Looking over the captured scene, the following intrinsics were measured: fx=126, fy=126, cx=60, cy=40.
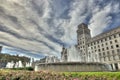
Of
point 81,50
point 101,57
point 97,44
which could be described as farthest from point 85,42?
point 101,57

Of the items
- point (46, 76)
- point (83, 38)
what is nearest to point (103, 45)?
point (83, 38)

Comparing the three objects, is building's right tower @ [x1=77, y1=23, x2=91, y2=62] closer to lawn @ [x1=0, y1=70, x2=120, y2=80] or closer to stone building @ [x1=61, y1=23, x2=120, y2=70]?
stone building @ [x1=61, y1=23, x2=120, y2=70]

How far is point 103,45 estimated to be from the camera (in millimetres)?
59656

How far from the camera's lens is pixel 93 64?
16734 mm

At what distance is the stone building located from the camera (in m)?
52.9

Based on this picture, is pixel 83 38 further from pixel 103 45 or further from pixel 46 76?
pixel 46 76

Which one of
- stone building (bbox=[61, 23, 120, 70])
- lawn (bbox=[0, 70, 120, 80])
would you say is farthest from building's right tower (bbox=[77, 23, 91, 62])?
lawn (bbox=[0, 70, 120, 80])

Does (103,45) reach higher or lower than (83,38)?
lower

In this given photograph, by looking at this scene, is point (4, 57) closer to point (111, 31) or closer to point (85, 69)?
point (111, 31)

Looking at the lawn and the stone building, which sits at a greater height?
the stone building

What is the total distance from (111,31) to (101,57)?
42.4ft

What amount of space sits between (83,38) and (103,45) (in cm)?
1685

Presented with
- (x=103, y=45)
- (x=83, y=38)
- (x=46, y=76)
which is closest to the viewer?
(x=46, y=76)

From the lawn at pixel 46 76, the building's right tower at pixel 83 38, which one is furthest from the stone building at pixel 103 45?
the lawn at pixel 46 76
